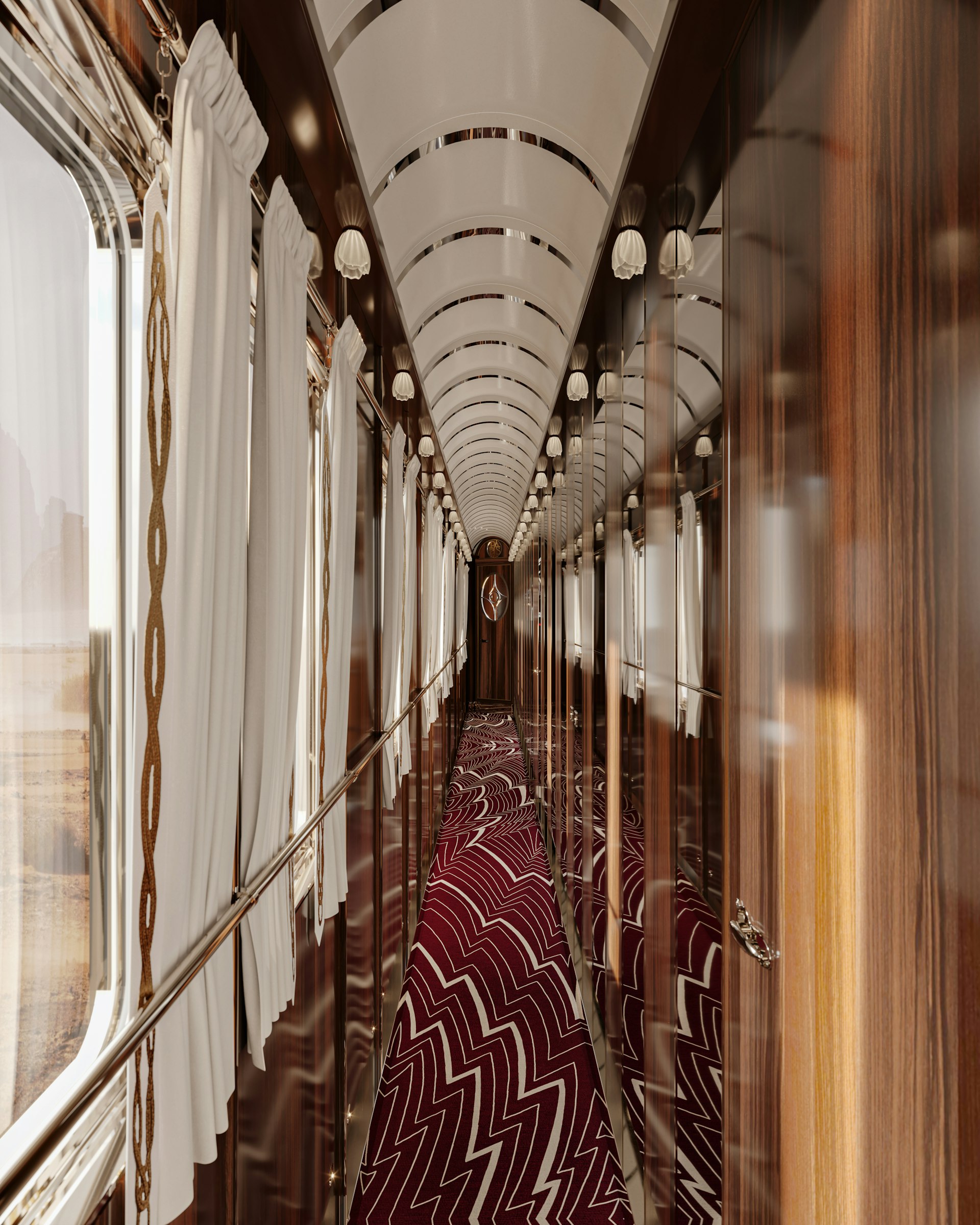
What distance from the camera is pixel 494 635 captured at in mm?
15641

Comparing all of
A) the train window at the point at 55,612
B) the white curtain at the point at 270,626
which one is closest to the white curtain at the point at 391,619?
the white curtain at the point at 270,626

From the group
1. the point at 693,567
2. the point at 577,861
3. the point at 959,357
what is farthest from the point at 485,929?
the point at 959,357

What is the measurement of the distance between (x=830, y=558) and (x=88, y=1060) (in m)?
1.22

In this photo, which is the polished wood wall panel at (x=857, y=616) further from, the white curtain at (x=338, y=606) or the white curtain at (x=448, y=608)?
the white curtain at (x=448, y=608)

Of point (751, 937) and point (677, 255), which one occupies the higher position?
point (677, 255)

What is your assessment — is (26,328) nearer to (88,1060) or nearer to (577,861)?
(88,1060)

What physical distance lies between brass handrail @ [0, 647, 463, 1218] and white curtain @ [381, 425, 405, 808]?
1668 mm

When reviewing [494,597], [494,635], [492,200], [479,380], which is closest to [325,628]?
[492,200]

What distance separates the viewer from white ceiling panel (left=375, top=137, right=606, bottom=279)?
2604mm

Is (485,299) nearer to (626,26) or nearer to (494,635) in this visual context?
(626,26)

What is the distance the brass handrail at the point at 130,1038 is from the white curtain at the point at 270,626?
0.12 feet

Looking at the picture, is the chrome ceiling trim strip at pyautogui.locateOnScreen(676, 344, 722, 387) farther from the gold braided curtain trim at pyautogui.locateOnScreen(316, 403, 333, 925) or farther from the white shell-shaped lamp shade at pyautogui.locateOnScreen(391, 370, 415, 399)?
the white shell-shaped lamp shade at pyautogui.locateOnScreen(391, 370, 415, 399)

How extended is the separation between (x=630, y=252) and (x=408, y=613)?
244 centimetres

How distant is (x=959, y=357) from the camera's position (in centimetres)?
75
